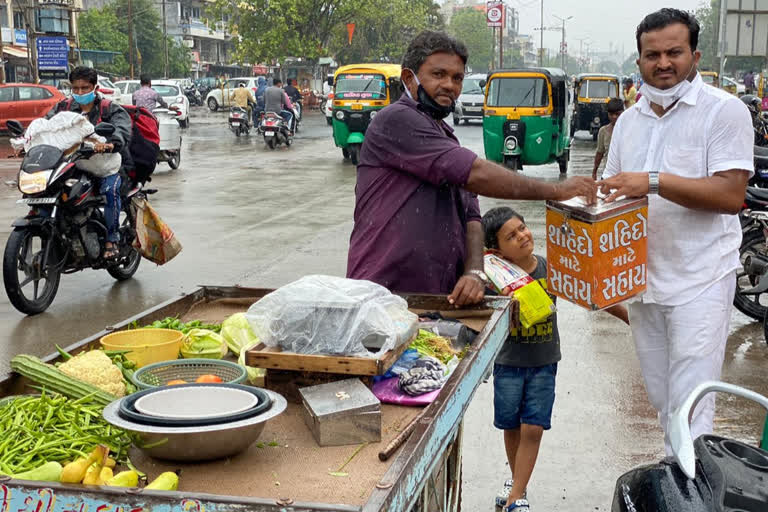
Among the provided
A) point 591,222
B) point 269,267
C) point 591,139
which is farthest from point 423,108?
point 591,139

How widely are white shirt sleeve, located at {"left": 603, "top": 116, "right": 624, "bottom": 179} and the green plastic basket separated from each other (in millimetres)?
1662

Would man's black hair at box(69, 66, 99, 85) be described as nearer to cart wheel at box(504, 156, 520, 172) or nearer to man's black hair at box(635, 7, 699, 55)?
man's black hair at box(635, 7, 699, 55)

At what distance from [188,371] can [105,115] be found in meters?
5.41

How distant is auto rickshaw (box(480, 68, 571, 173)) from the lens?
1661 centimetres

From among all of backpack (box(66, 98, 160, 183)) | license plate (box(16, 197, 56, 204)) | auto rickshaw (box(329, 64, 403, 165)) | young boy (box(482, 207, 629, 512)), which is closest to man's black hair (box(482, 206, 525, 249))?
young boy (box(482, 207, 629, 512))

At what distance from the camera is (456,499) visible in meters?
3.45

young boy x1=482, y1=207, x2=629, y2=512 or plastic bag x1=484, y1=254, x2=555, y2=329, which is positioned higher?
plastic bag x1=484, y1=254, x2=555, y2=329

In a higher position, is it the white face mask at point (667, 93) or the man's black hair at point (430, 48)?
the man's black hair at point (430, 48)

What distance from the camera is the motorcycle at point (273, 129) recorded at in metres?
22.6

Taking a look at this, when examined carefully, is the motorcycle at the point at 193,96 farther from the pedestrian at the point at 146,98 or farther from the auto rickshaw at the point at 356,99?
the auto rickshaw at the point at 356,99

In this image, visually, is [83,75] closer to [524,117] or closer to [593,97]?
[524,117]

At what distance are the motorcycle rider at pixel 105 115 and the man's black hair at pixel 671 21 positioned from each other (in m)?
5.19

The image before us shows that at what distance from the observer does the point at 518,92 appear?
17.1 metres

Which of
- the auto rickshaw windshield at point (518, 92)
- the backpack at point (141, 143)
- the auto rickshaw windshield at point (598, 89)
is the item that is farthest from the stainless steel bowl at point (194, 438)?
the auto rickshaw windshield at point (598, 89)
